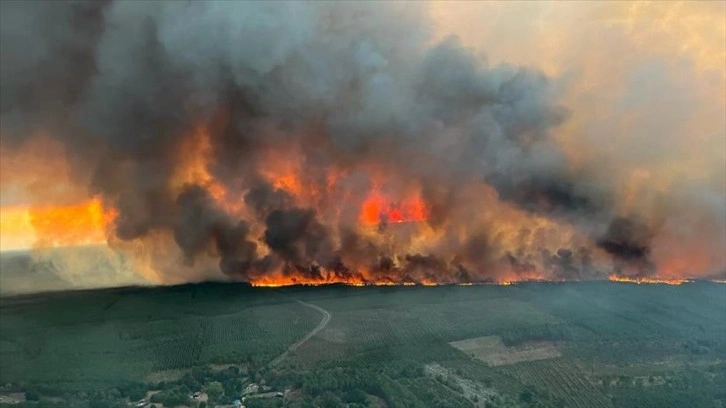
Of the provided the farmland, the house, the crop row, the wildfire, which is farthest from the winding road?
the wildfire

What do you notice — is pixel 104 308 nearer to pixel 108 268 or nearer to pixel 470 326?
pixel 108 268

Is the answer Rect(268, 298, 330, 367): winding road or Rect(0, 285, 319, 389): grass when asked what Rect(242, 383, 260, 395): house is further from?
Rect(0, 285, 319, 389): grass

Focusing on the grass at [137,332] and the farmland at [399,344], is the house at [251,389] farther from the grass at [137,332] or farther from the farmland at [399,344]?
the grass at [137,332]

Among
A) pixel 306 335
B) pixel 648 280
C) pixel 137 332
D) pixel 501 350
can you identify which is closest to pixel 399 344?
pixel 501 350

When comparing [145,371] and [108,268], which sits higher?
[108,268]

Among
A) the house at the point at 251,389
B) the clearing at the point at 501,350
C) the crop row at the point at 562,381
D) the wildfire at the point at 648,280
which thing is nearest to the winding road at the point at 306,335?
the house at the point at 251,389

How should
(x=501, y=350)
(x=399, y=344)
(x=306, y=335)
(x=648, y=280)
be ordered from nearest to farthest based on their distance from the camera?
(x=501, y=350) < (x=399, y=344) < (x=306, y=335) < (x=648, y=280)

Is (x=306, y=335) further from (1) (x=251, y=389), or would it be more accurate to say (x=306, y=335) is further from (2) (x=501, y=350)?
(2) (x=501, y=350)

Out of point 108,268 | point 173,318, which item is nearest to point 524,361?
point 173,318

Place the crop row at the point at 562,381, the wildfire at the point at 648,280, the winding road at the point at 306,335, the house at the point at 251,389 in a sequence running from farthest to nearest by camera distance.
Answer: the wildfire at the point at 648,280 → the winding road at the point at 306,335 → the house at the point at 251,389 → the crop row at the point at 562,381
